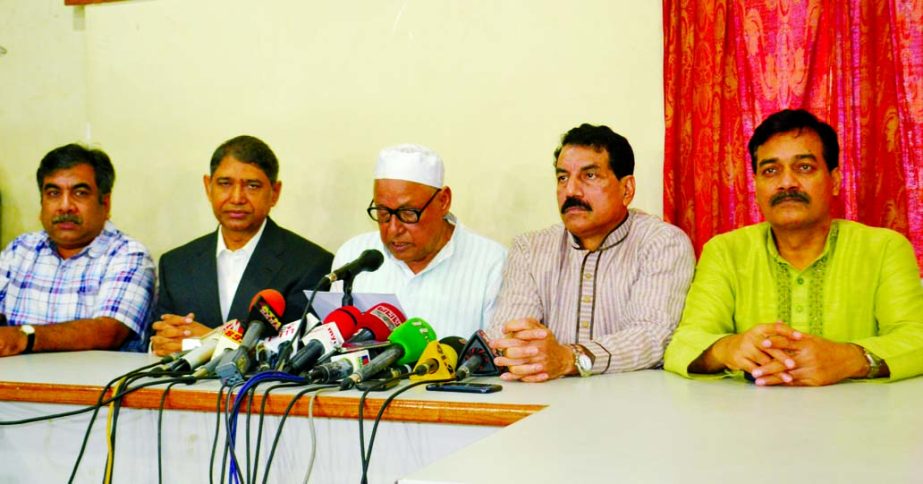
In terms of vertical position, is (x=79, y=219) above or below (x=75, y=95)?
below

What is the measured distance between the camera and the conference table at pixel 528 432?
1334 mm

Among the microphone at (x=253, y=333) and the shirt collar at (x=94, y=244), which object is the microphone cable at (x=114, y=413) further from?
the shirt collar at (x=94, y=244)

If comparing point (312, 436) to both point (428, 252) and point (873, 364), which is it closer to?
point (428, 252)

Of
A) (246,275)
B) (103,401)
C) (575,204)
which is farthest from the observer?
(246,275)

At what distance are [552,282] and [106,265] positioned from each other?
1816mm

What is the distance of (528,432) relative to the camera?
5.20ft

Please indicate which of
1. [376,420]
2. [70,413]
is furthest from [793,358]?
[70,413]

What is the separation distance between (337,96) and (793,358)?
2.45m

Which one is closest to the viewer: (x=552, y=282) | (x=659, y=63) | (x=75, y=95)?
(x=552, y=282)

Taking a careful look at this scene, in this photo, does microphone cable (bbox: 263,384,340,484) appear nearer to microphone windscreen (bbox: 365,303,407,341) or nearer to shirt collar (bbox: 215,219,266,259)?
microphone windscreen (bbox: 365,303,407,341)

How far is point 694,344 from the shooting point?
8.04ft

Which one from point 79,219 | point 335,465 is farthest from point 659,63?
point 79,219

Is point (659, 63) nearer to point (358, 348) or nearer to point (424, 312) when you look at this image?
point (424, 312)

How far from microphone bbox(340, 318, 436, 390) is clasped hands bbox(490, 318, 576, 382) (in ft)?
0.62
